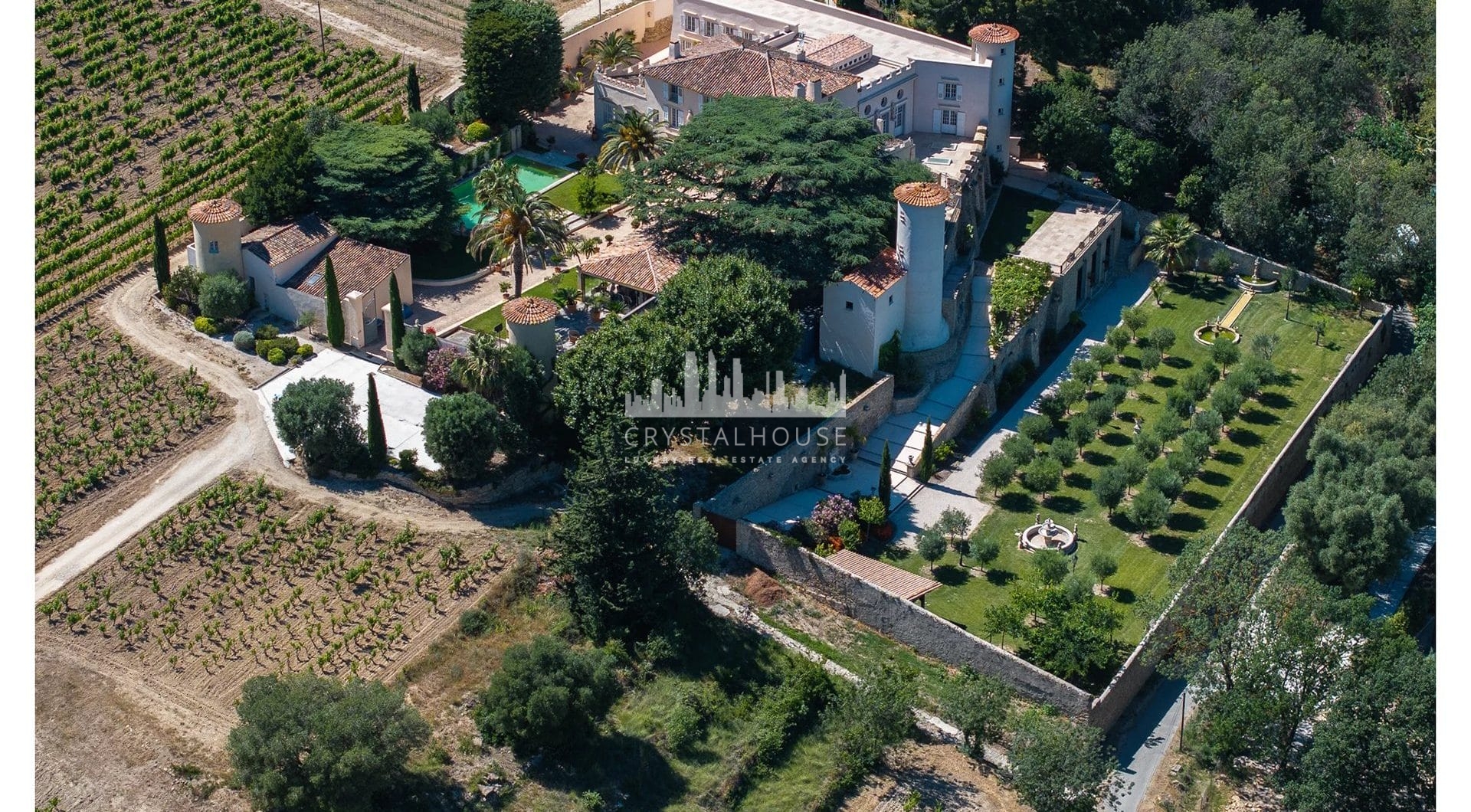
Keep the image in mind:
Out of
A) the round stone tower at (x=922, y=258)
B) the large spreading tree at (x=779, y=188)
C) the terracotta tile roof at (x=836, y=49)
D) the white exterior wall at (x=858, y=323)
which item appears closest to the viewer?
the round stone tower at (x=922, y=258)

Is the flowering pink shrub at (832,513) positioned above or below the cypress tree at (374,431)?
below

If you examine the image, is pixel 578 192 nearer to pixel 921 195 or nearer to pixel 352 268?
pixel 352 268

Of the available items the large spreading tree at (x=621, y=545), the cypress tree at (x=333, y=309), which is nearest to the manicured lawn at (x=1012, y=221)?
the large spreading tree at (x=621, y=545)

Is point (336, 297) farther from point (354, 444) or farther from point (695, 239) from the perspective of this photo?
point (695, 239)

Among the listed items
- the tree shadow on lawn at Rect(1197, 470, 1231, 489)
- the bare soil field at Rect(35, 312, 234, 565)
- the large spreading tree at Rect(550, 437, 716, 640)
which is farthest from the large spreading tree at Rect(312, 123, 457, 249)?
the tree shadow on lawn at Rect(1197, 470, 1231, 489)

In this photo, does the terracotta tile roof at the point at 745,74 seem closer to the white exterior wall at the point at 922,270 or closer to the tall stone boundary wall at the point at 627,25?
the tall stone boundary wall at the point at 627,25

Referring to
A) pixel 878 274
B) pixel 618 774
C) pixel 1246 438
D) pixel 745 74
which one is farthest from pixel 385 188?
pixel 1246 438

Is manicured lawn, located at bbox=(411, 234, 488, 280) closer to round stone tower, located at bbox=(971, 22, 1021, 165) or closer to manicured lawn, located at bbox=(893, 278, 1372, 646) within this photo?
manicured lawn, located at bbox=(893, 278, 1372, 646)
